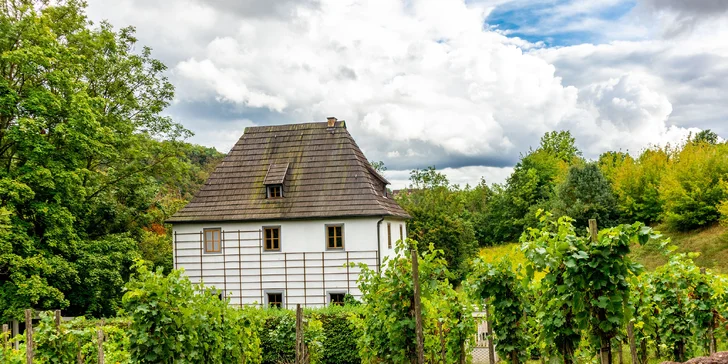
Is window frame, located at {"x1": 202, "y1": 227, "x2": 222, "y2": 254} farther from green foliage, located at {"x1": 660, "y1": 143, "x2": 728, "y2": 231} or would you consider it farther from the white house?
green foliage, located at {"x1": 660, "y1": 143, "x2": 728, "y2": 231}

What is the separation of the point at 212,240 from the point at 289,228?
312cm

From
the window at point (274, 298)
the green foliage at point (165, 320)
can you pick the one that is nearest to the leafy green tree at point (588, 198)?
the window at point (274, 298)

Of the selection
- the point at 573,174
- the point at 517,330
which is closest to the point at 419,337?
the point at 517,330

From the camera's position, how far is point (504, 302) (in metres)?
9.09

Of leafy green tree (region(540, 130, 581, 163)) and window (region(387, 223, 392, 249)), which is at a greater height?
leafy green tree (region(540, 130, 581, 163))

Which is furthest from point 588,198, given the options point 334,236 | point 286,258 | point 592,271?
point 592,271

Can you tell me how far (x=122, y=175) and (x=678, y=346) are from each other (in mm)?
19857

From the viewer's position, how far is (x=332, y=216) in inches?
837

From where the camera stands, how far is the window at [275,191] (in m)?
22.6

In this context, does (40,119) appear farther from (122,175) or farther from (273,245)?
(273,245)

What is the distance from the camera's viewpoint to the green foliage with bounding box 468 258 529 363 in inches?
358

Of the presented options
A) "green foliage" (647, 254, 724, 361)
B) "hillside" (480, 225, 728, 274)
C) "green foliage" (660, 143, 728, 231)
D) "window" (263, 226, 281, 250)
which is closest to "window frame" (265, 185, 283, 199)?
"window" (263, 226, 281, 250)

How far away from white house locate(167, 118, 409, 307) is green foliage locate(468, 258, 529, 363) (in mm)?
11562

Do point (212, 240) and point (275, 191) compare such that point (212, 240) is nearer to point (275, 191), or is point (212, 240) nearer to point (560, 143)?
point (275, 191)
